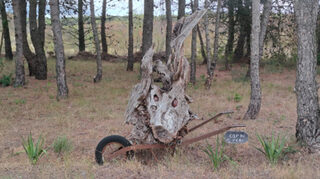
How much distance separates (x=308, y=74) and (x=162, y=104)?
250 cm

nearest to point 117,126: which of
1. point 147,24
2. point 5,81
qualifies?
point 147,24

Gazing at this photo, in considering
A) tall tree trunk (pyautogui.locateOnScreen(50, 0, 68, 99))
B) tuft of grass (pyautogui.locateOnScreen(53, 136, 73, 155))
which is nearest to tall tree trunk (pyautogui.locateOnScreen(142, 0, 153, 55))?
tall tree trunk (pyautogui.locateOnScreen(50, 0, 68, 99))

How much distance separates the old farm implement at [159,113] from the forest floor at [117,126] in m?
0.29

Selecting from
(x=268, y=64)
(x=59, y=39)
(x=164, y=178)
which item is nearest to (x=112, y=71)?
(x=59, y=39)

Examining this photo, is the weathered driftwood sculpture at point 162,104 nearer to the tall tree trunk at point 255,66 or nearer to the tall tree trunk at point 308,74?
the tall tree trunk at point 308,74

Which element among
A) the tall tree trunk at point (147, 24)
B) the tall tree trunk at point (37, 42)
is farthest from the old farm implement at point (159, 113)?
the tall tree trunk at point (37, 42)

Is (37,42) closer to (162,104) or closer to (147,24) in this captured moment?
(147,24)

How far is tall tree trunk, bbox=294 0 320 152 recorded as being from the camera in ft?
17.6

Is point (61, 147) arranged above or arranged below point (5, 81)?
below

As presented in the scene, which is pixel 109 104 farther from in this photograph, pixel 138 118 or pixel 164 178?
pixel 164 178

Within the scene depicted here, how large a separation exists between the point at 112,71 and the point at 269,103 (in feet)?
32.3

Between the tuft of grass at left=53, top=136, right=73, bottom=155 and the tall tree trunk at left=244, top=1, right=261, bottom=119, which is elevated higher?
the tall tree trunk at left=244, top=1, right=261, bottom=119

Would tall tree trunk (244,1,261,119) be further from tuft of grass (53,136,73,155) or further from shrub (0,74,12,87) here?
shrub (0,74,12,87)

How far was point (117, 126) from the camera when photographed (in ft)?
26.2
